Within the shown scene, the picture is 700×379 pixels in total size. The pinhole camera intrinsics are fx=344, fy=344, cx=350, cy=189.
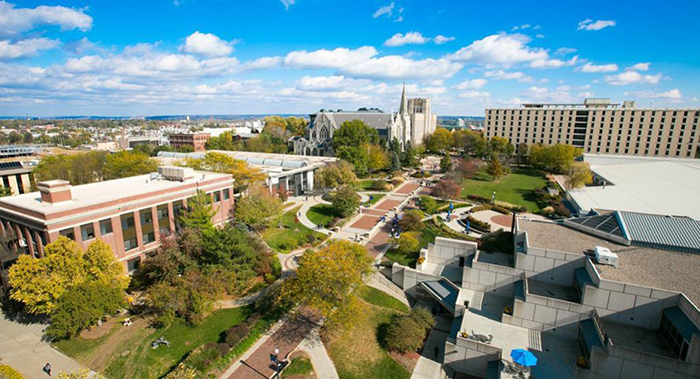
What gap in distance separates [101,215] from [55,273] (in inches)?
239

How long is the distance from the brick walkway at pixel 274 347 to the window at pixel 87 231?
17.8 metres

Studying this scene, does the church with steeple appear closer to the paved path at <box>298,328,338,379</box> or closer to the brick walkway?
the brick walkway

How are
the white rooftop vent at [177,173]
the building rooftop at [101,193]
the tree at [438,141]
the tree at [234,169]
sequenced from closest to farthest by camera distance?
1. the building rooftop at [101,193]
2. the white rooftop vent at [177,173]
3. the tree at [234,169]
4. the tree at [438,141]

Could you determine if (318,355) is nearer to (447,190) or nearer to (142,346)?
(142,346)

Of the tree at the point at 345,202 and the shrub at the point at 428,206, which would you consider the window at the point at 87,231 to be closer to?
the tree at the point at 345,202

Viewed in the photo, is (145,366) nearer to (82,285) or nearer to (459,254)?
(82,285)

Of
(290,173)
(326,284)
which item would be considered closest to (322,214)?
(290,173)

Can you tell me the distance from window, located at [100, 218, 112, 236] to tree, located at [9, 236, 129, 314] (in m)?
3.26

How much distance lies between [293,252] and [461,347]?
19409 millimetres

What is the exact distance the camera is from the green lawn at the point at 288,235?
1443 inches

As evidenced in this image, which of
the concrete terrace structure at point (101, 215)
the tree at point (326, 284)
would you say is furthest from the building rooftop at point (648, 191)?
the concrete terrace structure at point (101, 215)

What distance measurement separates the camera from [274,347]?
2228 cm

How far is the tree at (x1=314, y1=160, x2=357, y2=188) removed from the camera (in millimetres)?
56188

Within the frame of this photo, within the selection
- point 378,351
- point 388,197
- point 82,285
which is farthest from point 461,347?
point 388,197
